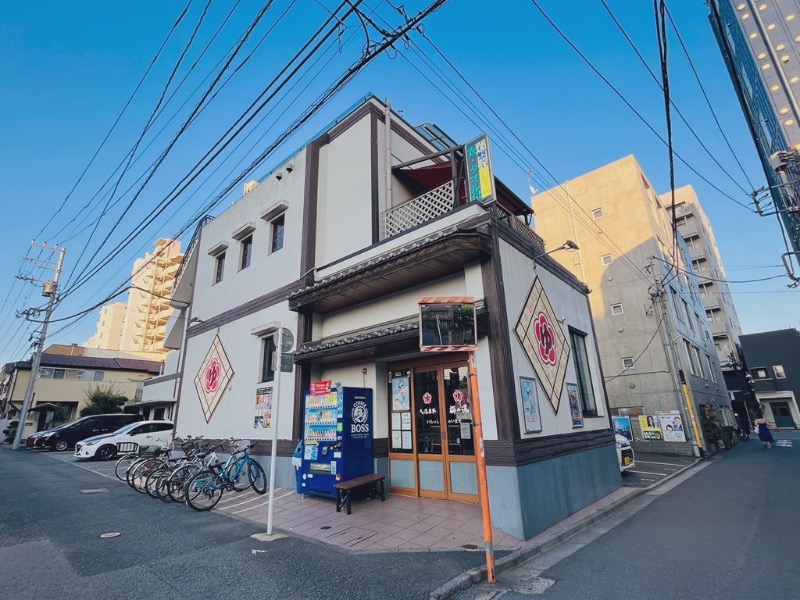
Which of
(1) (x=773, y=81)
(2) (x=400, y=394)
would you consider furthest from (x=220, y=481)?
(1) (x=773, y=81)

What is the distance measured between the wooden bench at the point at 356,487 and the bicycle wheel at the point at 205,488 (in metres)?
2.37

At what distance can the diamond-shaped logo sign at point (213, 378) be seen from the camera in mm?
11416

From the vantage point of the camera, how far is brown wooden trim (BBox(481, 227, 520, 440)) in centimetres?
588

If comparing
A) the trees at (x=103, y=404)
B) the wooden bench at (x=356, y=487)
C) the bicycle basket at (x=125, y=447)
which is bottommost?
the wooden bench at (x=356, y=487)

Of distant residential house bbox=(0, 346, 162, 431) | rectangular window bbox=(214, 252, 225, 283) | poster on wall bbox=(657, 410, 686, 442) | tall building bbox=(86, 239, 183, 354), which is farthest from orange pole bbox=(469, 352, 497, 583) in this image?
tall building bbox=(86, 239, 183, 354)

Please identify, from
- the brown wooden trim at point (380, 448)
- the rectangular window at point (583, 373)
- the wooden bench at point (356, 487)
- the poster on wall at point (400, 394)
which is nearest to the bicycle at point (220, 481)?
the wooden bench at point (356, 487)

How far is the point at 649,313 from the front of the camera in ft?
63.9

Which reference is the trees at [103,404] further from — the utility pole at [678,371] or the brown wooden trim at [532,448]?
the utility pole at [678,371]

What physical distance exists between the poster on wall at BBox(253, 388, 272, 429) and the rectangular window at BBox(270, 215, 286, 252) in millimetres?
4318

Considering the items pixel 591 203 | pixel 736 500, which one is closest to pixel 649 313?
pixel 591 203

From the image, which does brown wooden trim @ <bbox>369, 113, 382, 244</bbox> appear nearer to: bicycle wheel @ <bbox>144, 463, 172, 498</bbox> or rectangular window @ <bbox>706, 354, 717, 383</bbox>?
bicycle wheel @ <bbox>144, 463, 172, 498</bbox>

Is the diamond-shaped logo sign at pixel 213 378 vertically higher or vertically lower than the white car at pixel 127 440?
higher

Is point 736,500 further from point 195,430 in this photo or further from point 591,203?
point 591,203

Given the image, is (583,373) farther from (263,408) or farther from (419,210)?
(263,408)
